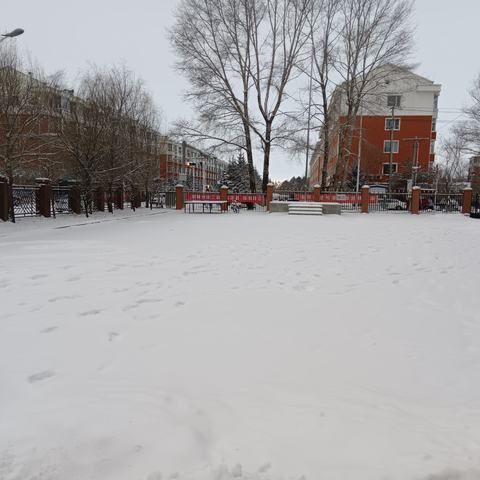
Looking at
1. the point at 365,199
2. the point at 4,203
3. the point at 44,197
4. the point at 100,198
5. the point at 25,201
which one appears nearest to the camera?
the point at 4,203

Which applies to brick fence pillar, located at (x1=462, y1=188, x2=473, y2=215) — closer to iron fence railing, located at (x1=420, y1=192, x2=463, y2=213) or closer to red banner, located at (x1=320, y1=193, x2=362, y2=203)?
iron fence railing, located at (x1=420, y1=192, x2=463, y2=213)

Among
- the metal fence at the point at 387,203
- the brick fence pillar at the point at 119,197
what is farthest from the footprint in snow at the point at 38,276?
the brick fence pillar at the point at 119,197


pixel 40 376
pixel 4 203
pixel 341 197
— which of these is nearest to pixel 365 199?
pixel 341 197

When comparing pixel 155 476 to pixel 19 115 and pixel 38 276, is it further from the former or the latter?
pixel 19 115

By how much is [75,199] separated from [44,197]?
106 inches

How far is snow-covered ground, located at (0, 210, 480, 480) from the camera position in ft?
7.11

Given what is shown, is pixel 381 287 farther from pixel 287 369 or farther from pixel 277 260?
pixel 287 369

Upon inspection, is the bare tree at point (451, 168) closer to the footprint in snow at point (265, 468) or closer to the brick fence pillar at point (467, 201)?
the brick fence pillar at point (467, 201)

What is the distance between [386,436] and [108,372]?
2158 millimetres

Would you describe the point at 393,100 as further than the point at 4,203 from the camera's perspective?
Yes

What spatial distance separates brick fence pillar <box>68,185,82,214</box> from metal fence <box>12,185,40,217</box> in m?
2.71

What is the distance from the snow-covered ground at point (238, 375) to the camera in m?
2.17

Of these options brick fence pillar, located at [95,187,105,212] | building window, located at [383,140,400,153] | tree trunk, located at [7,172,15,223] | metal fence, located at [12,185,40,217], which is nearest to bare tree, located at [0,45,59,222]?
tree trunk, located at [7,172,15,223]

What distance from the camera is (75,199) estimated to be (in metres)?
21.7
